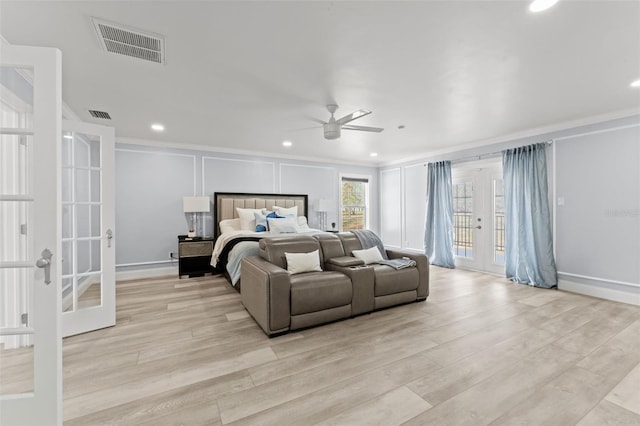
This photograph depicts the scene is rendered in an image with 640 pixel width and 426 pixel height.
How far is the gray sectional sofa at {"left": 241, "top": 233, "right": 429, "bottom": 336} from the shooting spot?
2.63 meters

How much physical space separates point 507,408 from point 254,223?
4.47 meters

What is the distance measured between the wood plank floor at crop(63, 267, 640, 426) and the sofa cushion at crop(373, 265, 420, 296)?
0.25m

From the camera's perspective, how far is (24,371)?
2.00 m

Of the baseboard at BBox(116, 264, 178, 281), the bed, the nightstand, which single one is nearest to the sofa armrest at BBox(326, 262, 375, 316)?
the bed

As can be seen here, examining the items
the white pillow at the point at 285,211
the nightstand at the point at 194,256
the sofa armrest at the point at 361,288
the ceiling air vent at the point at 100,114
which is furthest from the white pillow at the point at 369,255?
the ceiling air vent at the point at 100,114

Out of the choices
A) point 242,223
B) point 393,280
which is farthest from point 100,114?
point 393,280

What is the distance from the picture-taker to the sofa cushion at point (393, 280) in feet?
10.6

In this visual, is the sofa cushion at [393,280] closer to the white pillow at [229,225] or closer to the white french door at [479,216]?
the white french door at [479,216]

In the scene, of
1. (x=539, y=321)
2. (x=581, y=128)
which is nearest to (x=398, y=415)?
(x=539, y=321)

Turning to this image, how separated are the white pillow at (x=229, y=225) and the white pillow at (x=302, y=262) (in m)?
2.32

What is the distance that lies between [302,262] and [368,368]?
1382 millimetres

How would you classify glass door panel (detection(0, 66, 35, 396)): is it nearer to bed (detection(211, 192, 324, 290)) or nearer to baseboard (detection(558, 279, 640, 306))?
bed (detection(211, 192, 324, 290))

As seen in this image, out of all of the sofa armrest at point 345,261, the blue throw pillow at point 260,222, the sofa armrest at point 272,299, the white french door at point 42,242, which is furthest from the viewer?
the blue throw pillow at point 260,222

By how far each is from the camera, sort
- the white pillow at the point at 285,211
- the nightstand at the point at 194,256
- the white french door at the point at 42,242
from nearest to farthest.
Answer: the white french door at the point at 42,242, the nightstand at the point at 194,256, the white pillow at the point at 285,211
